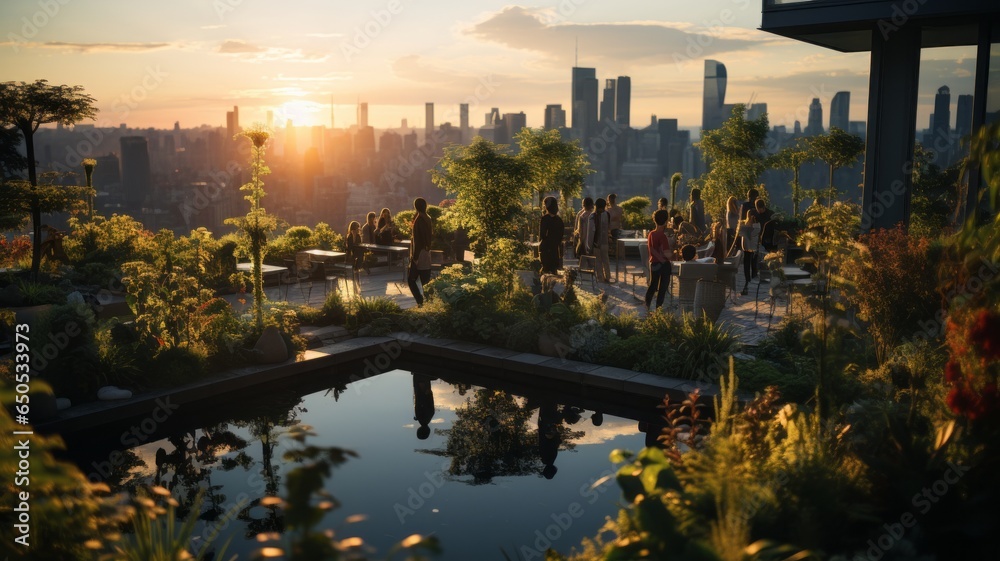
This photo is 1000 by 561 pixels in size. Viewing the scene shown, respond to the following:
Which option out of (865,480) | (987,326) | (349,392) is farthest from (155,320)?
(987,326)

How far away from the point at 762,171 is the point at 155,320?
1658cm

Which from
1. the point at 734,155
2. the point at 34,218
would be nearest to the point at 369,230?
the point at 34,218

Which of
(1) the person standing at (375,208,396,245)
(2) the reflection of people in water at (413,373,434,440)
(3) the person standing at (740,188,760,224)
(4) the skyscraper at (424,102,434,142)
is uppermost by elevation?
(4) the skyscraper at (424,102,434,142)

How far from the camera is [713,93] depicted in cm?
4216

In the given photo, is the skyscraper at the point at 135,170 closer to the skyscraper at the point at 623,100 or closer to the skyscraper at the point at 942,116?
the skyscraper at the point at 942,116

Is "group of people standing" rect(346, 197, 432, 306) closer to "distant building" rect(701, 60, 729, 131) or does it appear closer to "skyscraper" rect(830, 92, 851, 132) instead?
"skyscraper" rect(830, 92, 851, 132)

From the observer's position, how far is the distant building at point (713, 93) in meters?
37.9

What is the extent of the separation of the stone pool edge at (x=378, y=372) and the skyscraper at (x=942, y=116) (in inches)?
200

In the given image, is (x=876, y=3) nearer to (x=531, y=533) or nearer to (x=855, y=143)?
(x=531, y=533)

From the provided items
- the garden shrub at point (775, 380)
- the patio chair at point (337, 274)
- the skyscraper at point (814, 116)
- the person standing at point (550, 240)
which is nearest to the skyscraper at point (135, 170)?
the patio chair at point (337, 274)

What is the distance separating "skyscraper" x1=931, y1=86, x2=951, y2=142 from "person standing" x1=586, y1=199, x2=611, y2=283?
5064 mm

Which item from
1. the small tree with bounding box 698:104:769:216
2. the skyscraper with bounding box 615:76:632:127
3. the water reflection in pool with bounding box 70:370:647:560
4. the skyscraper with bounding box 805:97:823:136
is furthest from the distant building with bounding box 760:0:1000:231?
the skyscraper with bounding box 615:76:632:127

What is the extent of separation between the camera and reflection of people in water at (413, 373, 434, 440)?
7.96 metres

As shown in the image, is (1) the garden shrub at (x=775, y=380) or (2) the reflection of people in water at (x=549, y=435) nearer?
(2) the reflection of people in water at (x=549, y=435)
